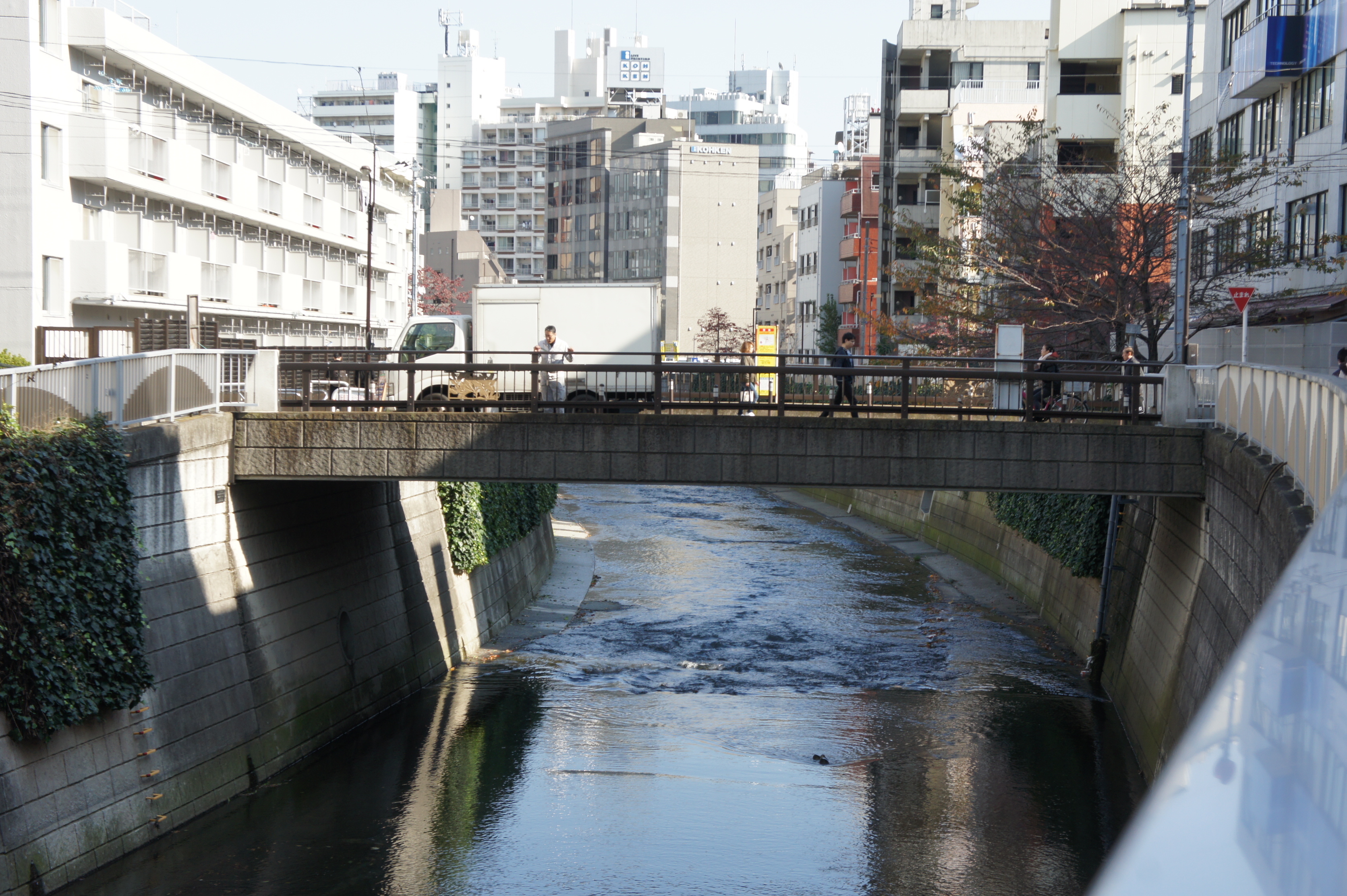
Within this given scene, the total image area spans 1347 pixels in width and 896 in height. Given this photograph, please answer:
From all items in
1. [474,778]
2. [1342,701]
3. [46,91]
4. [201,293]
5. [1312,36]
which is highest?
[1312,36]

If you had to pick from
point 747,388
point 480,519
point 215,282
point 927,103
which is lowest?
point 480,519

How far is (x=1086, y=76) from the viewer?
2046 inches

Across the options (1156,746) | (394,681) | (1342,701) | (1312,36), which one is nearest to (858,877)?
(1156,746)

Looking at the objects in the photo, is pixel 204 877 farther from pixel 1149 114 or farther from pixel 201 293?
pixel 1149 114

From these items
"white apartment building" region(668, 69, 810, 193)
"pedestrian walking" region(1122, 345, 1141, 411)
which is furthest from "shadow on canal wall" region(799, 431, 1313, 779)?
"white apartment building" region(668, 69, 810, 193)

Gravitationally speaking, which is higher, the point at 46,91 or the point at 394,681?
the point at 46,91

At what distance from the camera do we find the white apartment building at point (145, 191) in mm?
32906

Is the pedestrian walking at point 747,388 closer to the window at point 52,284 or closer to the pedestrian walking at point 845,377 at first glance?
the pedestrian walking at point 845,377

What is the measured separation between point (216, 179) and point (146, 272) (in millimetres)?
6456

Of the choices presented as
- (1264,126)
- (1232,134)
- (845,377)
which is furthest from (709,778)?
(1232,134)

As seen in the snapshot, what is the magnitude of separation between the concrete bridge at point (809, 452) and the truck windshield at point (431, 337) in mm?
11384

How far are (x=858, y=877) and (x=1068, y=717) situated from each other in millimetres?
8129

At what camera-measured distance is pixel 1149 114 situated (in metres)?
49.0

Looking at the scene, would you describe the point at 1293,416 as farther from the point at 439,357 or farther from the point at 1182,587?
the point at 439,357
